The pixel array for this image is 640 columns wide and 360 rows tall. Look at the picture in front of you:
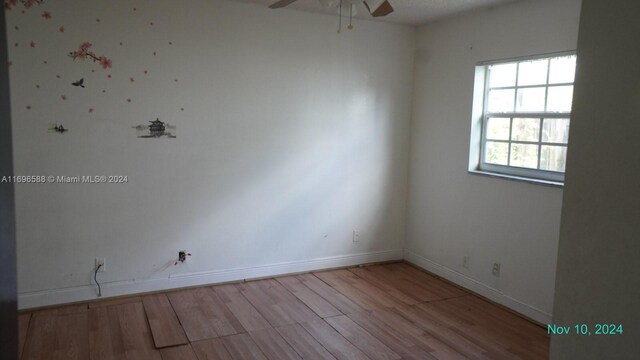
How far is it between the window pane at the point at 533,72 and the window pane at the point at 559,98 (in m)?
0.13

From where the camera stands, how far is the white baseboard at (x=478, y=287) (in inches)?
140

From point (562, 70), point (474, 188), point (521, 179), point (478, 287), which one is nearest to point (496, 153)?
point (474, 188)

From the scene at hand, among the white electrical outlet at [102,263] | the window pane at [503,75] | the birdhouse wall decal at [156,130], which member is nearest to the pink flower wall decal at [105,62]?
the birdhouse wall decal at [156,130]

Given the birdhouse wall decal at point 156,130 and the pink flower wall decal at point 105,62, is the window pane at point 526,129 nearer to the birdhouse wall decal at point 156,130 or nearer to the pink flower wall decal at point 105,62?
the birdhouse wall decal at point 156,130

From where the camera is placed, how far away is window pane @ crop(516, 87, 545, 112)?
3590 mm

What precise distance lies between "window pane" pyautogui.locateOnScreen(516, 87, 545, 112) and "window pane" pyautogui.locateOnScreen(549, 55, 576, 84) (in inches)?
5.5

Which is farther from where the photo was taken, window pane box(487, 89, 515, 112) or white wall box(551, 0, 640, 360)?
window pane box(487, 89, 515, 112)

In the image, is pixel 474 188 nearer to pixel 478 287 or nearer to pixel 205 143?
pixel 478 287

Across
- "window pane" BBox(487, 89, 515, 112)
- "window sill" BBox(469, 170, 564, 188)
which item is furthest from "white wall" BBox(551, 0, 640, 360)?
"window pane" BBox(487, 89, 515, 112)

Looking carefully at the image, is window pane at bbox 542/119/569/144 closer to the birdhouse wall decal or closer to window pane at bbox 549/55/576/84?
window pane at bbox 549/55/576/84

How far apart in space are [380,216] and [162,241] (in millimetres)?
2204

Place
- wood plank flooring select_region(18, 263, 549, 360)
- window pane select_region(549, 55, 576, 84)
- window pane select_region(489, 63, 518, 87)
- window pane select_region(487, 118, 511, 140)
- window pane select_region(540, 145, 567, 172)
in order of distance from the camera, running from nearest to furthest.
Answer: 1. wood plank flooring select_region(18, 263, 549, 360)
2. window pane select_region(549, 55, 576, 84)
3. window pane select_region(540, 145, 567, 172)
4. window pane select_region(489, 63, 518, 87)
5. window pane select_region(487, 118, 511, 140)

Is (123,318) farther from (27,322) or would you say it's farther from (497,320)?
(497,320)

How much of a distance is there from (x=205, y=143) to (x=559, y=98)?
2.83 meters
